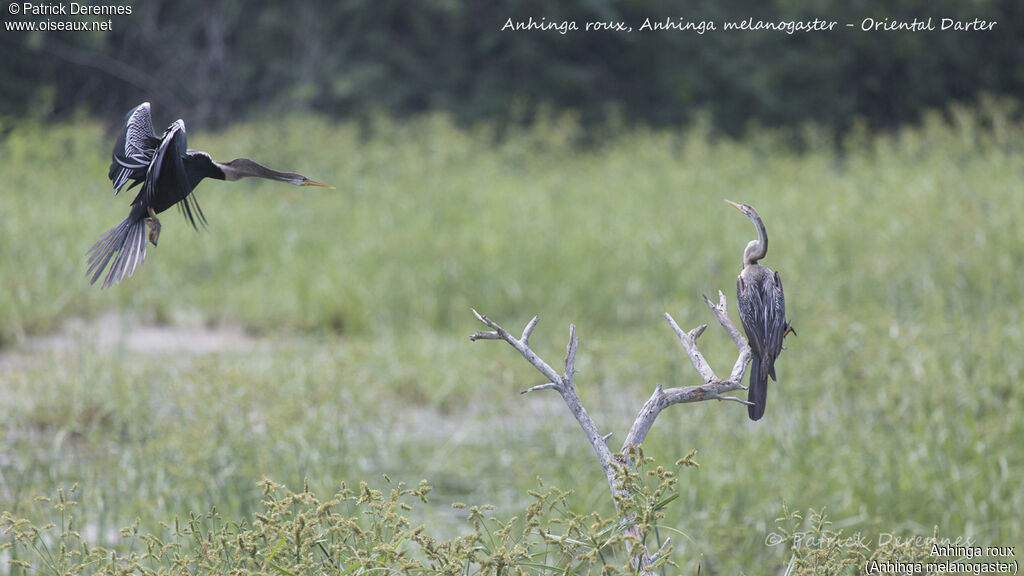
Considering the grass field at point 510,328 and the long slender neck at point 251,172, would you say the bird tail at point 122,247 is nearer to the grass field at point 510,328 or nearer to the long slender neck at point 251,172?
the long slender neck at point 251,172

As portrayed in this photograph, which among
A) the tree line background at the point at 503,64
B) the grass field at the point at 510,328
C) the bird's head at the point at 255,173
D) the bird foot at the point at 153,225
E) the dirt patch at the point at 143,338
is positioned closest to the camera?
the bird's head at the point at 255,173

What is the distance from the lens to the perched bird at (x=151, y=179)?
1069 mm

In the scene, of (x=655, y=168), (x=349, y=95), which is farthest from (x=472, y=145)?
(x=349, y=95)

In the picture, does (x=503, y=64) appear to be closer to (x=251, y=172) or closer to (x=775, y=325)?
(x=775, y=325)

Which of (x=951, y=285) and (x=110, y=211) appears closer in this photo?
(x=951, y=285)

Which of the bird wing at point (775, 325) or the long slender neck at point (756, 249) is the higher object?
the long slender neck at point (756, 249)

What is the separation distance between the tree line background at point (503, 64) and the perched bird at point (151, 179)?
1207cm

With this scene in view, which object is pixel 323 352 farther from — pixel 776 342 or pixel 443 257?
pixel 776 342

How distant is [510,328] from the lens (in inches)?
260

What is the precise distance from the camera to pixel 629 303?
7004 millimetres

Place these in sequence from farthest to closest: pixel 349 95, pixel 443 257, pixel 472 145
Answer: pixel 349 95, pixel 472 145, pixel 443 257

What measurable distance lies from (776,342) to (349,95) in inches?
551

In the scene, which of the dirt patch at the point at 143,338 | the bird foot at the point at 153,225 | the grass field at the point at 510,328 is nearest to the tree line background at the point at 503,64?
the grass field at the point at 510,328

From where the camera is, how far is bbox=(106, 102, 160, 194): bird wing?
1.15m
